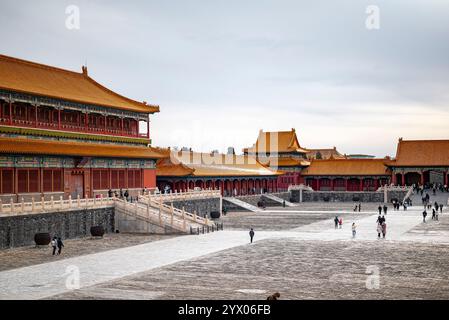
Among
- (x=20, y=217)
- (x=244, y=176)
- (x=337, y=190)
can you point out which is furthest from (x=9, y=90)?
(x=337, y=190)

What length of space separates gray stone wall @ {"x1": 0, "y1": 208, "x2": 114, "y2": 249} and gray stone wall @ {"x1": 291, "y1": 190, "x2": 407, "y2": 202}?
5454cm

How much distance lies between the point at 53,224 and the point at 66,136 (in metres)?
13.1

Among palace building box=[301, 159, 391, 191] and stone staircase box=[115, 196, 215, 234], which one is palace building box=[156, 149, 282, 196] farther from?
stone staircase box=[115, 196, 215, 234]

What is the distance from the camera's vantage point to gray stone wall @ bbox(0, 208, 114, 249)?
42.9 m

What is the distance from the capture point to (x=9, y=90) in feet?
167

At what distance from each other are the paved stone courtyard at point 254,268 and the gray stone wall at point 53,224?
1729mm

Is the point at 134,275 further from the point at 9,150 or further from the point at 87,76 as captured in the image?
the point at 87,76

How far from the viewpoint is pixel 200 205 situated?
2746 inches

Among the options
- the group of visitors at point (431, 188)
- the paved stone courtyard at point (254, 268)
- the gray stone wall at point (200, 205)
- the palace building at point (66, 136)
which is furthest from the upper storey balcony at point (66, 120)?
the group of visitors at point (431, 188)

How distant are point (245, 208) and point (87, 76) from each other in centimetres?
2507

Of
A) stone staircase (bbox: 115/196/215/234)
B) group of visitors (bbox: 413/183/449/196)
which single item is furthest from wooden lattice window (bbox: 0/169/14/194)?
group of visitors (bbox: 413/183/449/196)

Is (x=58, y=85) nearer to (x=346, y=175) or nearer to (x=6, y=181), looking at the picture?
(x=6, y=181)

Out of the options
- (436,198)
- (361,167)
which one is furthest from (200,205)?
(361,167)

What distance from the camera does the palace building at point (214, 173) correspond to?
268 feet
